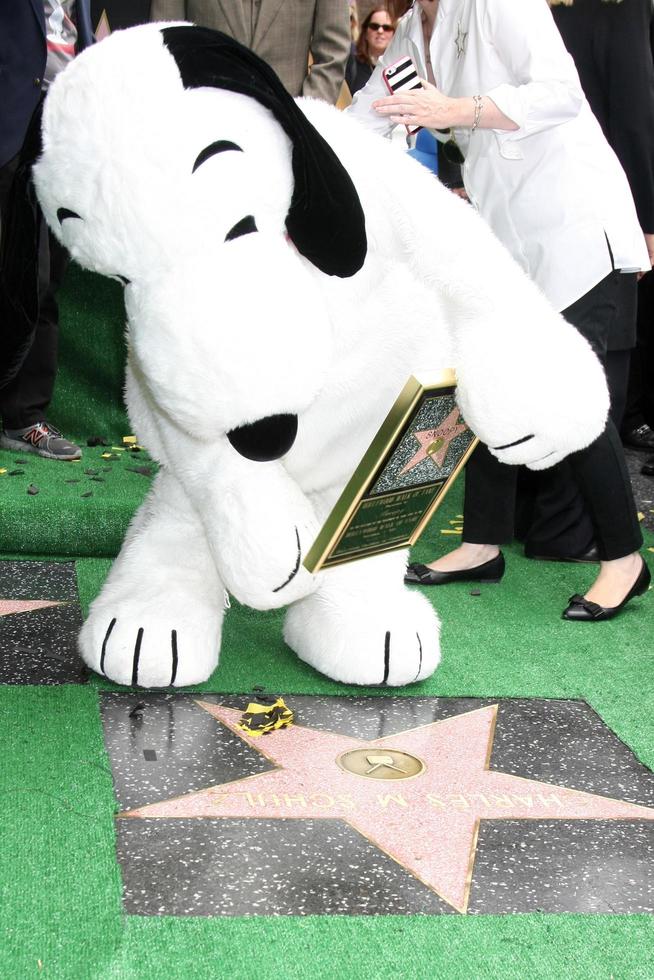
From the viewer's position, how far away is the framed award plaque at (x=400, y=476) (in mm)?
1646

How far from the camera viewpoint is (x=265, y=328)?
1469mm

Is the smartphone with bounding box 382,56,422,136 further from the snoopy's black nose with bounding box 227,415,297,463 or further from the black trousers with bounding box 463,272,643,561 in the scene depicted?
the snoopy's black nose with bounding box 227,415,297,463

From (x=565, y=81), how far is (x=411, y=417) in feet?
2.72

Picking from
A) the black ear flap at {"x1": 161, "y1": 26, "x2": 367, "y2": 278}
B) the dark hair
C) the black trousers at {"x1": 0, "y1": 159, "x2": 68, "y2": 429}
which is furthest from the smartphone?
the dark hair

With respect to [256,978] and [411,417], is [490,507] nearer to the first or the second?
[411,417]

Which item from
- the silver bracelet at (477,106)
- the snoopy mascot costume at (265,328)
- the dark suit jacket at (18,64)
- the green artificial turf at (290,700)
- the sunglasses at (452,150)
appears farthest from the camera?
the dark suit jacket at (18,64)

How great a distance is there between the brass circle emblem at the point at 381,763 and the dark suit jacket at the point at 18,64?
6.49 feet

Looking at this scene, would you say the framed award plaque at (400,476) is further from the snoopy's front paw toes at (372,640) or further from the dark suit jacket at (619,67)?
the dark suit jacket at (619,67)

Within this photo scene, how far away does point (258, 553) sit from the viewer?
1.66 metres

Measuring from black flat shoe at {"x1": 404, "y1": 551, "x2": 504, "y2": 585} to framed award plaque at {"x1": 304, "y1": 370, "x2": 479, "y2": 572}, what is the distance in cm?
76

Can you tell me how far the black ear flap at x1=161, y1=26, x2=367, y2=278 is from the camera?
154 cm

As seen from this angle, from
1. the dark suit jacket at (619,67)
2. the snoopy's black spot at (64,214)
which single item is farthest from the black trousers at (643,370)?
the snoopy's black spot at (64,214)

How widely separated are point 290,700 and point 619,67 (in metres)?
1.68

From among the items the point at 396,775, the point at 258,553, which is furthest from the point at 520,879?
the point at 258,553
